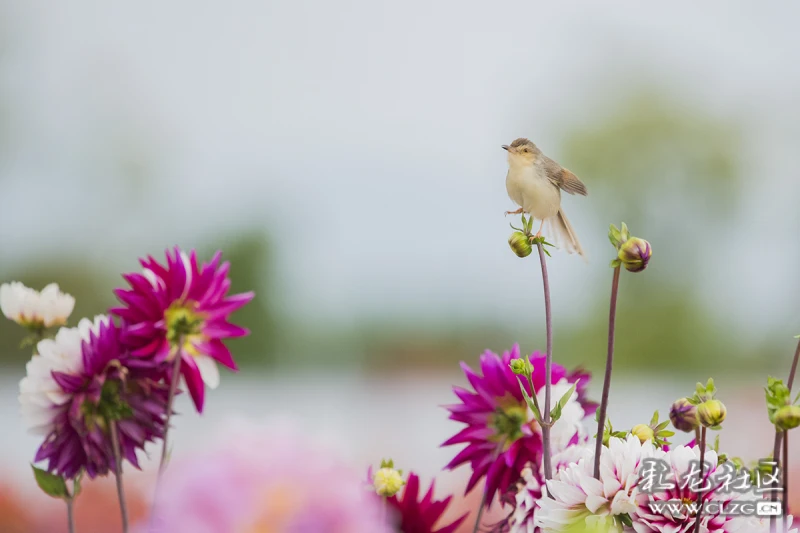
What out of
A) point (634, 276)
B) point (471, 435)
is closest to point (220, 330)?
Result: point (471, 435)

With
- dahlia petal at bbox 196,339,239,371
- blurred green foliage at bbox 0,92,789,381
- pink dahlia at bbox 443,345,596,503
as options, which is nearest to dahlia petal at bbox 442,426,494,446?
pink dahlia at bbox 443,345,596,503

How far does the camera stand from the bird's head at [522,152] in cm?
38

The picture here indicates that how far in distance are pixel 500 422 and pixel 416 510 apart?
0.20 ft

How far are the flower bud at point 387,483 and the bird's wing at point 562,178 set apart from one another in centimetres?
15

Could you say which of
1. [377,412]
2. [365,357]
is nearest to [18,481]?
[377,412]

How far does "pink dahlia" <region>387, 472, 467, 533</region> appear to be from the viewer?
310mm

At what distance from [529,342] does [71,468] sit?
399cm

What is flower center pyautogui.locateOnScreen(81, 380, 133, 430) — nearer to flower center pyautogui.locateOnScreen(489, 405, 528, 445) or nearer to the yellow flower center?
the yellow flower center

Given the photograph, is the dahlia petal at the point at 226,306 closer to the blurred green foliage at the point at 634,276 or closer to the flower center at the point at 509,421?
the flower center at the point at 509,421

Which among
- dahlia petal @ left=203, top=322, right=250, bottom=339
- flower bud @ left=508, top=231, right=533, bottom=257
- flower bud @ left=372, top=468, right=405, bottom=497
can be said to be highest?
flower bud @ left=508, top=231, right=533, bottom=257

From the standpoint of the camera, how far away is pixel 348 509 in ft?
0.50

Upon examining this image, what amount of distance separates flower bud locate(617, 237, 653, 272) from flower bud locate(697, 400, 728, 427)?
46 mm

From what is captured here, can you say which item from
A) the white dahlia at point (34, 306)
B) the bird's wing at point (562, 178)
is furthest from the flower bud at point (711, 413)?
the white dahlia at point (34, 306)

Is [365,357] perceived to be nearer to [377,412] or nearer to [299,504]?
[377,412]
